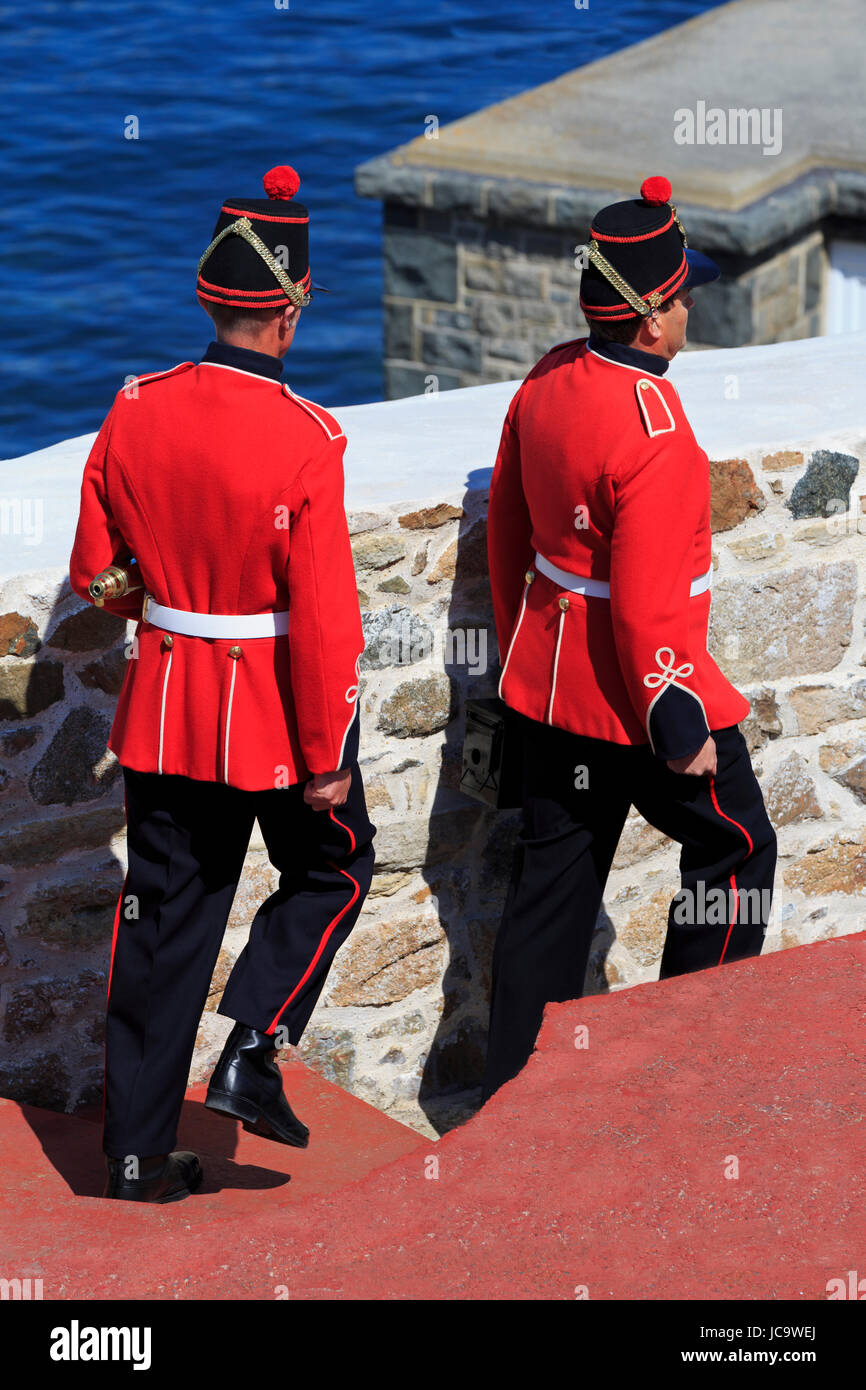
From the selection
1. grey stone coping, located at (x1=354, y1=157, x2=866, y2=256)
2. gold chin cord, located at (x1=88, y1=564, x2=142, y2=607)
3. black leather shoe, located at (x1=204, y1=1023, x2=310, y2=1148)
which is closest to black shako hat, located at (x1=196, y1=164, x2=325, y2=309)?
gold chin cord, located at (x1=88, y1=564, x2=142, y2=607)

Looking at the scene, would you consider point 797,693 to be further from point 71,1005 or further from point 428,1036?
point 71,1005

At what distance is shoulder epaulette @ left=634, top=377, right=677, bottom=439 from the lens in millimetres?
2963

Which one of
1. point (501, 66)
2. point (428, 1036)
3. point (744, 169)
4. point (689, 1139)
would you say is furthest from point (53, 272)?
point (689, 1139)

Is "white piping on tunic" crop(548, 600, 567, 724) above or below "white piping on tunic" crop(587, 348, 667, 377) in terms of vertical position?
below

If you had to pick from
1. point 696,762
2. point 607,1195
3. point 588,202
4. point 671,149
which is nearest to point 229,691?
point 696,762

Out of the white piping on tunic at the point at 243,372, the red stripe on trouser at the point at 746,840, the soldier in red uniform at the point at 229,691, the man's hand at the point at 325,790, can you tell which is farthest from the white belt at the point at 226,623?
the red stripe on trouser at the point at 746,840

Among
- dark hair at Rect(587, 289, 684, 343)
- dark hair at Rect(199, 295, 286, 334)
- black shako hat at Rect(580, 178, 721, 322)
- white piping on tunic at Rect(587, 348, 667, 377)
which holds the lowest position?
white piping on tunic at Rect(587, 348, 667, 377)

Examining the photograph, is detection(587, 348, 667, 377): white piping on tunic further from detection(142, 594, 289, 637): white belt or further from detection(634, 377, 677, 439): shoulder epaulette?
detection(142, 594, 289, 637): white belt

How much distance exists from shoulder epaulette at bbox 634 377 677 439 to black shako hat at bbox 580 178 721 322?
131mm

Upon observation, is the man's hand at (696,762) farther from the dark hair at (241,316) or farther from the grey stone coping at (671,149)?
the grey stone coping at (671,149)

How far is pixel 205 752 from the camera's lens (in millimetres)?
2957

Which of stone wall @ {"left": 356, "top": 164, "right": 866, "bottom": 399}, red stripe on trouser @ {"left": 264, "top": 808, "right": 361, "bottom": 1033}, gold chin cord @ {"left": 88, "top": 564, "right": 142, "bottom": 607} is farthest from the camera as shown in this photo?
stone wall @ {"left": 356, "top": 164, "right": 866, "bottom": 399}

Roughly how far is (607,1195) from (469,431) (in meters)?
1.90

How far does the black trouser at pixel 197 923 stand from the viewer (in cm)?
304
